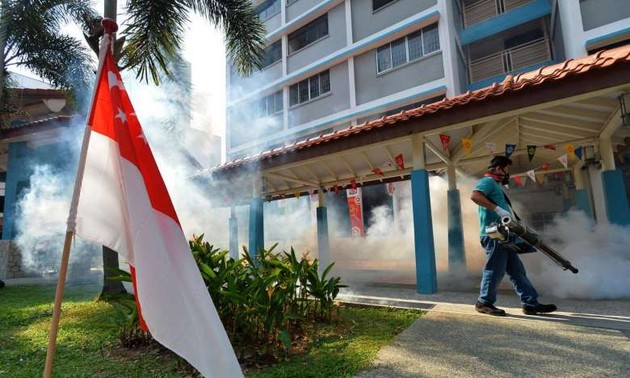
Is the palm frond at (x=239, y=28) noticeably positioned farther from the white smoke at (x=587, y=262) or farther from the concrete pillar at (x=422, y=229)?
the white smoke at (x=587, y=262)

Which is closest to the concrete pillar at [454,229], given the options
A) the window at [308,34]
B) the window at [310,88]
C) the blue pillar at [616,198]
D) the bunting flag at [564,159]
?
the bunting flag at [564,159]

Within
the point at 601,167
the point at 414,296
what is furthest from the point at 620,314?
the point at 601,167

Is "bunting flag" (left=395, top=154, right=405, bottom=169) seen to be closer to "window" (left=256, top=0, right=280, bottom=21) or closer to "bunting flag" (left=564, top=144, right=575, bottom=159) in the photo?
"bunting flag" (left=564, top=144, right=575, bottom=159)

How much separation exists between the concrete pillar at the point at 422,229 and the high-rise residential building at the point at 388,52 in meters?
7.87

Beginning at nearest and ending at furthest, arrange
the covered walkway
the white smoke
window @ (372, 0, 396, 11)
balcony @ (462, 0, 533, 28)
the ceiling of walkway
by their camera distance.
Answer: the ceiling of walkway < the covered walkway < the white smoke < balcony @ (462, 0, 533, 28) < window @ (372, 0, 396, 11)

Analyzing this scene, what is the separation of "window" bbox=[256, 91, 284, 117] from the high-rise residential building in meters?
0.07

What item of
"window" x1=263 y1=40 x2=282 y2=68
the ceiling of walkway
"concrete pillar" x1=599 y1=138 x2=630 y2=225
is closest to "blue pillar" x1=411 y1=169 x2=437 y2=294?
the ceiling of walkway

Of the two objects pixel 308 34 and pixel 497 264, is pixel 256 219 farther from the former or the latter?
pixel 308 34

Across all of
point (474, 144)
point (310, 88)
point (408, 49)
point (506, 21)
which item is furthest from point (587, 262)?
point (310, 88)

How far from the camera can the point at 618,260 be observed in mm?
5613

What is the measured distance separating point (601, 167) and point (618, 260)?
6.33 ft

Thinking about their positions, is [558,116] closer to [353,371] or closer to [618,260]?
[618,260]

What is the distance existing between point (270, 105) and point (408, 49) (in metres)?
8.25

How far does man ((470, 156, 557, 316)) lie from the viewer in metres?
4.21
